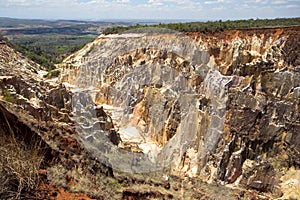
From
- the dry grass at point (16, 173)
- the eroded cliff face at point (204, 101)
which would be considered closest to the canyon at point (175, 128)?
the eroded cliff face at point (204, 101)

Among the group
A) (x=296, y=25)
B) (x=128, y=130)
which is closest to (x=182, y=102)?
(x=128, y=130)

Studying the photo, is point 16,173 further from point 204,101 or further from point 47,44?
point 47,44

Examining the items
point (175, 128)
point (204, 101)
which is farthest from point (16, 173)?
point (175, 128)

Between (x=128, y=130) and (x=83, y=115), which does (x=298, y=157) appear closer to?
(x=83, y=115)

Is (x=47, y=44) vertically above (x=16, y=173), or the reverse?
(x=16, y=173)

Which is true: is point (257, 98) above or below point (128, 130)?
above

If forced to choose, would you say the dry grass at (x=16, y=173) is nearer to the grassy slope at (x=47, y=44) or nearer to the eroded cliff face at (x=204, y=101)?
the eroded cliff face at (x=204, y=101)
